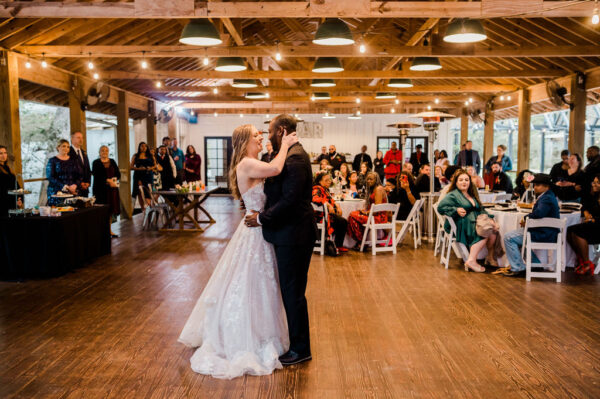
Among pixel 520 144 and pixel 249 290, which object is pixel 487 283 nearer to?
pixel 249 290

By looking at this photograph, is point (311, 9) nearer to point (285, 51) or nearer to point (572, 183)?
point (285, 51)

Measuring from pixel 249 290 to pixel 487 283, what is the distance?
3.55 meters

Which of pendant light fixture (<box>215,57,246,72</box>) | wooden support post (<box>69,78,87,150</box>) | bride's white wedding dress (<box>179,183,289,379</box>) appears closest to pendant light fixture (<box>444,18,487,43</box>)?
bride's white wedding dress (<box>179,183,289,379</box>)

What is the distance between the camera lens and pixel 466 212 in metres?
6.89

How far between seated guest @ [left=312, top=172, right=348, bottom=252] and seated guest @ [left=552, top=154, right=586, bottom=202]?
362 centimetres

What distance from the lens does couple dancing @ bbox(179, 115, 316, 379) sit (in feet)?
11.8

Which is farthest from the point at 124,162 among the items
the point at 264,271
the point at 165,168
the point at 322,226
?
the point at 264,271

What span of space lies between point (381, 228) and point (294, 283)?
4388 millimetres

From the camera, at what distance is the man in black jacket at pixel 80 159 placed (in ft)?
25.6

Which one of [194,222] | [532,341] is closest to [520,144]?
[194,222]

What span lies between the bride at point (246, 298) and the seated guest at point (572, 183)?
21.4ft

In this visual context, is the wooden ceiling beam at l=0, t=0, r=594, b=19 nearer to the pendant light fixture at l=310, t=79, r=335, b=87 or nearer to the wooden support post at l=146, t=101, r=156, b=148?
the pendant light fixture at l=310, t=79, r=335, b=87

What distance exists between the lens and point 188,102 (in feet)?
57.6

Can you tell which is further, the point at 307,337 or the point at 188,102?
the point at 188,102
